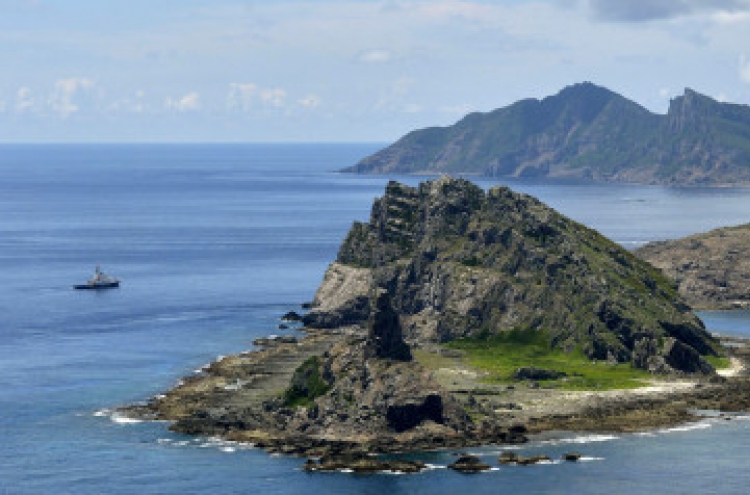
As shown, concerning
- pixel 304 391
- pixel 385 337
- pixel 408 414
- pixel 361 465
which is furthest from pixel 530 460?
pixel 304 391

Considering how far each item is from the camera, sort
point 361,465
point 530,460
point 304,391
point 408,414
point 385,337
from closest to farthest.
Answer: point 361,465 → point 530,460 → point 408,414 → point 385,337 → point 304,391

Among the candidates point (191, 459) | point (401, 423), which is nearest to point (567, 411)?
point (401, 423)

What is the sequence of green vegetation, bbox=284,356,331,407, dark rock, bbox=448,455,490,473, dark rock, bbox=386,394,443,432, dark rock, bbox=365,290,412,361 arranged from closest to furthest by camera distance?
dark rock, bbox=448,455,490,473
dark rock, bbox=386,394,443,432
dark rock, bbox=365,290,412,361
green vegetation, bbox=284,356,331,407

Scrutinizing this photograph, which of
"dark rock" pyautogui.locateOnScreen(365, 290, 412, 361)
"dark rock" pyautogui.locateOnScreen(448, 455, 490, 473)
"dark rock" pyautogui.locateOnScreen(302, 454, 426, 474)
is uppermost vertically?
"dark rock" pyautogui.locateOnScreen(365, 290, 412, 361)

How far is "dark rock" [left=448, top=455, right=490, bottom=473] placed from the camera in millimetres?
168000

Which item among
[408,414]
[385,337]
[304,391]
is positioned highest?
[385,337]

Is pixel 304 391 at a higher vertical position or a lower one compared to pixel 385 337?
lower

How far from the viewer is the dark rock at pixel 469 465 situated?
551 feet

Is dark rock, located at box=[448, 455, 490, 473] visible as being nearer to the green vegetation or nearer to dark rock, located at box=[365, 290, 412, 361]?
dark rock, located at box=[365, 290, 412, 361]

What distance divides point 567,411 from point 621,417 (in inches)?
306

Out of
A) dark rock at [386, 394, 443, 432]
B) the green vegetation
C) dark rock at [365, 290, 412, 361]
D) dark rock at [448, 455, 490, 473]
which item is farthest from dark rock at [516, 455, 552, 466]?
the green vegetation

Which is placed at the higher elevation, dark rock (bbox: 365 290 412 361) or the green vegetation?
dark rock (bbox: 365 290 412 361)

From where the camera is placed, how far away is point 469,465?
169m

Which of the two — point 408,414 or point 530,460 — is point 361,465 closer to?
point 408,414
